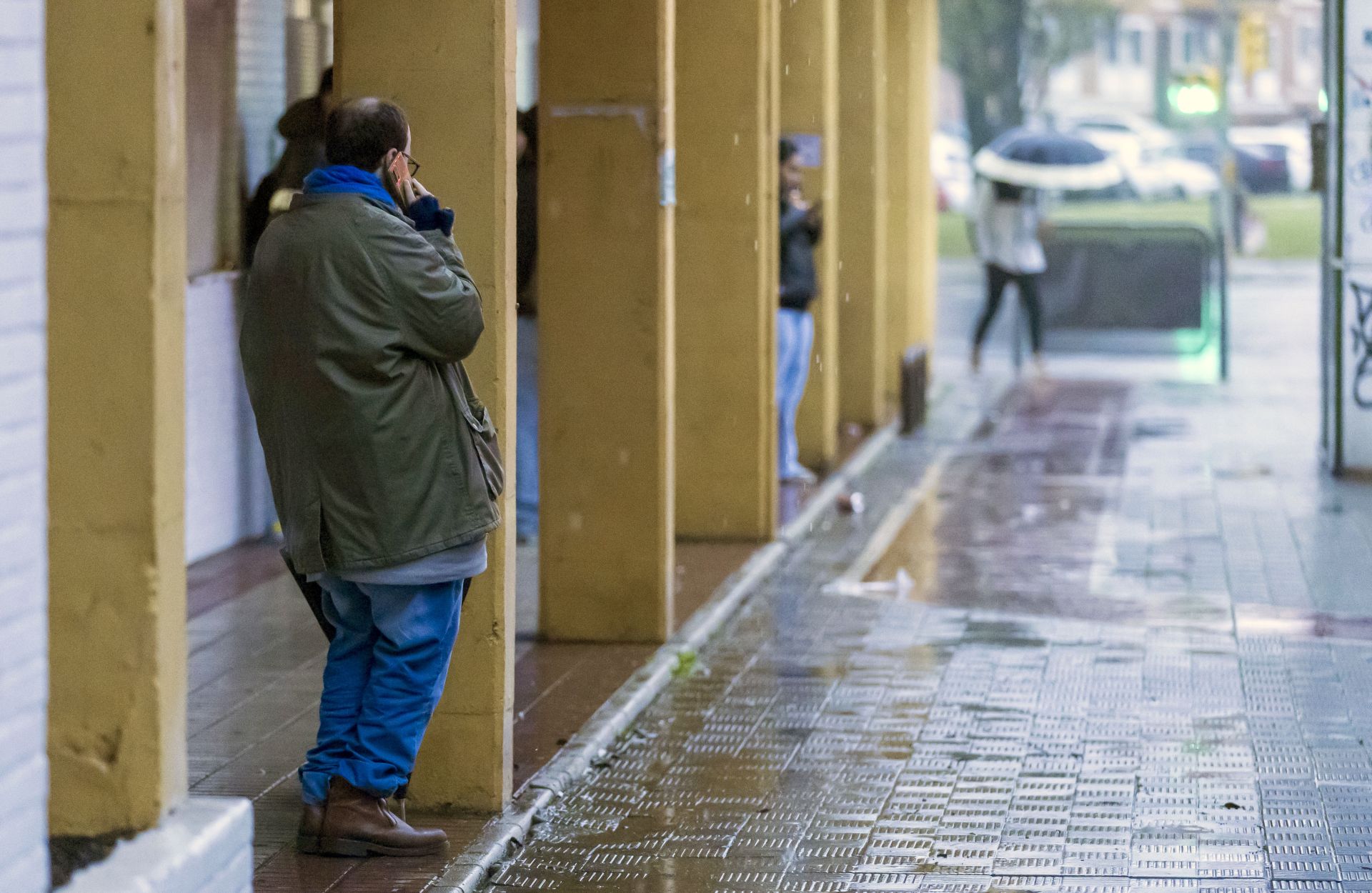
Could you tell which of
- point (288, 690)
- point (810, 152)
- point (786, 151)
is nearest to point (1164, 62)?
point (810, 152)

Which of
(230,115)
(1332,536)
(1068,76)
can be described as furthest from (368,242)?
(1068,76)

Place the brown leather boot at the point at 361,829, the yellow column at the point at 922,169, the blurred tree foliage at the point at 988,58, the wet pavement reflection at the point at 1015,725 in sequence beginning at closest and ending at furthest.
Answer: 1. the brown leather boot at the point at 361,829
2. the wet pavement reflection at the point at 1015,725
3. the yellow column at the point at 922,169
4. the blurred tree foliage at the point at 988,58

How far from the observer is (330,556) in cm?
543

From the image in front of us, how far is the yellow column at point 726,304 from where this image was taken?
1075 cm

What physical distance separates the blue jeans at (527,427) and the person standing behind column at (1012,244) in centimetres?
898

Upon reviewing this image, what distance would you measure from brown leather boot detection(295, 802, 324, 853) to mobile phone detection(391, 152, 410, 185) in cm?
164

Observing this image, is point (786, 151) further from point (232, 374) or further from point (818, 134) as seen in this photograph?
point (232, 374)

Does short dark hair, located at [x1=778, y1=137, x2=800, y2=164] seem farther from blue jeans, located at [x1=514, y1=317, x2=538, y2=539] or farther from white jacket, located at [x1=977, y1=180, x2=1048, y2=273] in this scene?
white jacket, located at [x1=977, y1=180, x2=1048, y2=273]

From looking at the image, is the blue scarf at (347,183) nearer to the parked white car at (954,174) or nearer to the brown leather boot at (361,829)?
the brown leather boot at (361,829)

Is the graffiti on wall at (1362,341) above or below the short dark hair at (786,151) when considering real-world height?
below

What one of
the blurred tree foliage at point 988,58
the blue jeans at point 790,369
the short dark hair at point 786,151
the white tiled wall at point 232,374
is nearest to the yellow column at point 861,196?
the blue jeans at point 790,369

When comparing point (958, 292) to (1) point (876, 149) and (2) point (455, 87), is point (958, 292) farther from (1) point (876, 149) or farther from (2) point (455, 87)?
(2) point (455, 87)

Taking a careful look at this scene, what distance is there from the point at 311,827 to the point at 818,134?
799cm

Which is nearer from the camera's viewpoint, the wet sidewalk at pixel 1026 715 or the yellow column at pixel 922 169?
the wet sidewalk at pixel 1026 715
